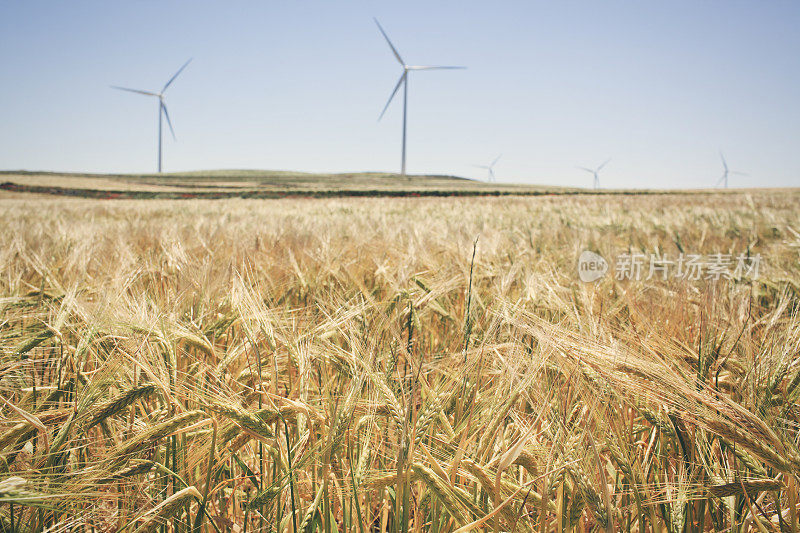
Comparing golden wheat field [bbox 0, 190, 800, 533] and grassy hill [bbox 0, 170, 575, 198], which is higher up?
grassy hill [bbox 0, 170, 575, 198]

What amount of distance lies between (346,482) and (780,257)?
4.27 metres

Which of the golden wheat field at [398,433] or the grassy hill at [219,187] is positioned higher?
the grassy hill at [219,187]

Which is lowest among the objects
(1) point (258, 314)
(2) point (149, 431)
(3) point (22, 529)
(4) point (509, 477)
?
(3) point (22, 529)

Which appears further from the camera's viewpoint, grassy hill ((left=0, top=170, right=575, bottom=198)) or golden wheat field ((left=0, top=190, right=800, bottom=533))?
grassy hill ((left=0, top=170, right=575, bottom=198))

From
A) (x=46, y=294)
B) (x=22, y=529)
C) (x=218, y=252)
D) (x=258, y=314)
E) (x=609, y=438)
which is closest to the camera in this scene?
(x=22, y=529)

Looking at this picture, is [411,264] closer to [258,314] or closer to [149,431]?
[258,314]

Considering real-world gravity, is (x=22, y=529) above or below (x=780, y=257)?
below

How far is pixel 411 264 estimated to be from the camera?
8.17 feet

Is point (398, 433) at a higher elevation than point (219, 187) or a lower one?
lower

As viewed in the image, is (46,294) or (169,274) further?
(169,274)

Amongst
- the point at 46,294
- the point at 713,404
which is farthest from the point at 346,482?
the point at 46,294

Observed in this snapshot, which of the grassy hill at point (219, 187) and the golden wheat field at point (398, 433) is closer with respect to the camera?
the golden wheat field at point (398, 433)

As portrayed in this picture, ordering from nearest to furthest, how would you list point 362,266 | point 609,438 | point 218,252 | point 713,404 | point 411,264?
point 713,404, point 609,438, point 411,264, point 362,266, point 218,252

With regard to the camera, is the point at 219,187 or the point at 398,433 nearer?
the point at 398,433
